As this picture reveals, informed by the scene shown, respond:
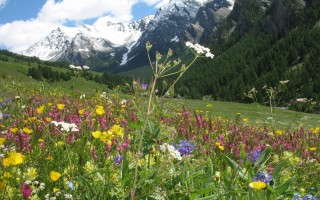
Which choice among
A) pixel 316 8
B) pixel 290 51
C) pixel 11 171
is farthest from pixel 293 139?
pixel 316 8

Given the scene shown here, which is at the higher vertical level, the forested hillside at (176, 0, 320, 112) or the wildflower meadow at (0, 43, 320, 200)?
the forested hillside at (176, 0, 320, 112)

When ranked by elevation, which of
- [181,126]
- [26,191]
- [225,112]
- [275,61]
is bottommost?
[225,112]

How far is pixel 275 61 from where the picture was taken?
150875 mm

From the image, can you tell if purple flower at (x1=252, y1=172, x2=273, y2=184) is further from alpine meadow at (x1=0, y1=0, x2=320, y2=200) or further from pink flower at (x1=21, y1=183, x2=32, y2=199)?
pink flower at (x1=21, y1=183, x2=32, y2=199)

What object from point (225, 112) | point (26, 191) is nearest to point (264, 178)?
point (26, 191)

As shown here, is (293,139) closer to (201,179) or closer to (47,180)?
(201,179)

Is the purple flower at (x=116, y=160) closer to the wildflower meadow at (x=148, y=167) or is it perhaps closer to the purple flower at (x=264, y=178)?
the wildflower meadow at (x=148, y=167)

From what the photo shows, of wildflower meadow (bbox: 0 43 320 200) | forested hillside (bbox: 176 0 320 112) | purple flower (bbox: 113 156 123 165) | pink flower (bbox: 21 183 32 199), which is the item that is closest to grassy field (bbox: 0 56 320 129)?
wildflower meadow (bbox: 0 43 320 200)

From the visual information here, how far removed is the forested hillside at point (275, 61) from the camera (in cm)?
12650

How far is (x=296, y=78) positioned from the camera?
125 meters

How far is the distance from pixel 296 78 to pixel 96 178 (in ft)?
428

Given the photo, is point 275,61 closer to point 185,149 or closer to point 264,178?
point 185,149

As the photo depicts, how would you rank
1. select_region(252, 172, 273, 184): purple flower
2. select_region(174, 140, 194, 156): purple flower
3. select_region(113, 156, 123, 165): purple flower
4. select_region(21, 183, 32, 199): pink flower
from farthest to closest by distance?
select_region(174, 140, 194, 156): purple flower → select_region(113, 156, 123, 165): purple flower → select_region(252, 172, 273, 184): purple flower → select_region(21, 183, 32, 199): pink flower

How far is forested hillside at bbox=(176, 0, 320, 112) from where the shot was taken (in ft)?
415
